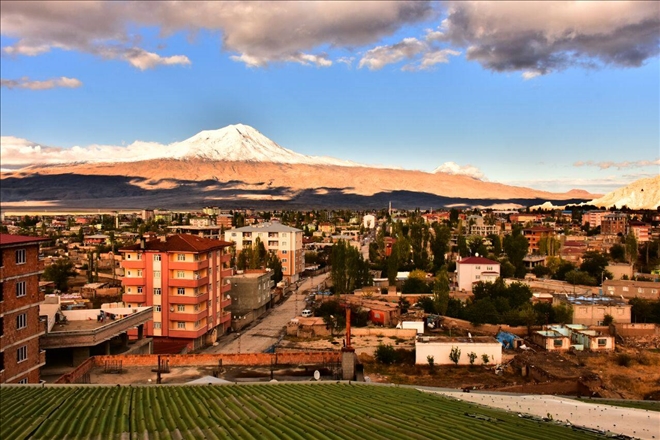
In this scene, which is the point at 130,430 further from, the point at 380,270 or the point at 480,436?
the point at 380,270

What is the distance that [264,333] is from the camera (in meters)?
19.0

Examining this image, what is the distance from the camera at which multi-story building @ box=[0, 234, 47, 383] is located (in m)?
8.55

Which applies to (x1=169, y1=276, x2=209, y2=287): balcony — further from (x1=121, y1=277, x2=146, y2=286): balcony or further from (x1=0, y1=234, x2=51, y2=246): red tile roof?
(x1=0, y1=234, x2=51, y2=246): red tile roof

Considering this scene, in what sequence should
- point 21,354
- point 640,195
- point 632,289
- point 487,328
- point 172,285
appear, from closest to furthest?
point 21,354
point 172,285
point 487,328
point 632,289
point 640,195

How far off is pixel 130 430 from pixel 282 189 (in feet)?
540

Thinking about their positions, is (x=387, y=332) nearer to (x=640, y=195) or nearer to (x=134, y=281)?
(x=134, y=281)

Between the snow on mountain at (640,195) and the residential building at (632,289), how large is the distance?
82.7 metres

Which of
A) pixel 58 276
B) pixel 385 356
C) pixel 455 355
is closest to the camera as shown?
pixel 455 355

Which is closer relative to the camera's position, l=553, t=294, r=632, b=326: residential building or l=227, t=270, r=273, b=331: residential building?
l=553, t=294, r=632, b=326: residential building

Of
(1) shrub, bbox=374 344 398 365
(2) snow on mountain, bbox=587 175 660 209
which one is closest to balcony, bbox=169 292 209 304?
(1) shrub, bbox=374 344 398 365

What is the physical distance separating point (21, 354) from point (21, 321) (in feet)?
1.71

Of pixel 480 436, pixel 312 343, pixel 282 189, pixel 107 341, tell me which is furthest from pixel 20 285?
pixel 282 189

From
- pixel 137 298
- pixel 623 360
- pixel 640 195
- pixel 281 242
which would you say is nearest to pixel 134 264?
pixel 137 298

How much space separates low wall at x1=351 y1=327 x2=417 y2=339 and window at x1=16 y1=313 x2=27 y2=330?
1127cm
